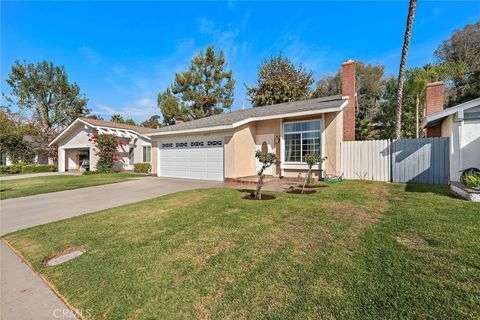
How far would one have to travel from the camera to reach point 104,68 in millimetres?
21000

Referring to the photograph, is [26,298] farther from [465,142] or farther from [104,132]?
[104,132]

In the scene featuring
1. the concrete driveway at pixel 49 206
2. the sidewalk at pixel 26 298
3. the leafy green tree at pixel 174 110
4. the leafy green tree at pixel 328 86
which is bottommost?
the sidewalk at pixel 26 298

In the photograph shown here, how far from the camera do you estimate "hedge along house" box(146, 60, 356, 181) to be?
11.0m

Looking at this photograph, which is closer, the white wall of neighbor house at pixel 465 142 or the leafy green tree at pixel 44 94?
the white wall of neighbor house at pixel 465 142

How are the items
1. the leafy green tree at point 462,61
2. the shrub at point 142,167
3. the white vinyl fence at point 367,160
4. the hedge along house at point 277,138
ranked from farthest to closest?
the shrub at point 142,167 → the leafy green tree at point 462,61 → the hedge along house at point 277,138 → the white vinyl fence at point 367,160

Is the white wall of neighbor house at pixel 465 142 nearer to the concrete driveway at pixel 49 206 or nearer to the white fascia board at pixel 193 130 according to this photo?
the white fascia board at pixel 193 130

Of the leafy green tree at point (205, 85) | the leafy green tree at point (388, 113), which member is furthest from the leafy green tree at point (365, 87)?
the leafy green tree at point (205, 85)

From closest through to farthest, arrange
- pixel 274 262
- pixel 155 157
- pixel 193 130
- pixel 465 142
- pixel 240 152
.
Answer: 1. pixel 274 262
2. pixel 465 142
3. pixel 240 152
4. pixel 193 130
5. pixel 155 157

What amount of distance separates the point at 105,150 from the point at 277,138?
16.2 meters

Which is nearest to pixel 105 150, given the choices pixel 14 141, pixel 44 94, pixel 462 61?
pixel 14 141

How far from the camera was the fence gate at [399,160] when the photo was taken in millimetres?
9234

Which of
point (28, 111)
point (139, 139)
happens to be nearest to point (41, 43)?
point (139, 139)

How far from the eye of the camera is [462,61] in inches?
955

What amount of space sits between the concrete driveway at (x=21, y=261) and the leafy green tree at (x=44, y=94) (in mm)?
25360
